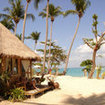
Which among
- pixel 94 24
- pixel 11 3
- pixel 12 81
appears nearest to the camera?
pixel 12 81

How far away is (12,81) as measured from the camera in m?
7.87

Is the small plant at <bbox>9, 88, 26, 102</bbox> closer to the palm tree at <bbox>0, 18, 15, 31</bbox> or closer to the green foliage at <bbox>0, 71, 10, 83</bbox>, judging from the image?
the green foliage at <bbox>0, 71, 10, 83</bbox>

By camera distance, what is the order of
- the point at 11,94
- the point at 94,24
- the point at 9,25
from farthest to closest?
the point at 9,25 → the point at 94,24 → the point at 11,94

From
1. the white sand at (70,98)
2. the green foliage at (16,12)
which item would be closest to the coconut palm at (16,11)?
the green foliage at (16,12)

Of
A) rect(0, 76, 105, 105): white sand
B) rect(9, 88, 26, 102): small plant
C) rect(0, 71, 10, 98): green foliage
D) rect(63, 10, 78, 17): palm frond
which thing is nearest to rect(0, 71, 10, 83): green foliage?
rect(0, 71, 10, 98): green foliage

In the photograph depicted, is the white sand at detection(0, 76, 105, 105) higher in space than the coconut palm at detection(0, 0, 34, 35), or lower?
lower

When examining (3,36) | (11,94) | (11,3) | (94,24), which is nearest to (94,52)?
(94,24)

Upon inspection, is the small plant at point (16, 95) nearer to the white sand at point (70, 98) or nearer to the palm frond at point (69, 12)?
the white sand at point (70, 98)

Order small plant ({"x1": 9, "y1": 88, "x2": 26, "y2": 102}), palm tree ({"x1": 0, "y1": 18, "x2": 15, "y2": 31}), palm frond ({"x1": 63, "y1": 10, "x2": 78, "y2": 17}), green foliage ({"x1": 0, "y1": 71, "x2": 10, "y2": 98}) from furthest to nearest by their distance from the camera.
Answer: palm tree ({"x1": 0, "y1": 18, "x2": 15, "y2": 31}) < palm frond ({"x1": 63, "y1": 10, "x2": 78, "y2": 17}) < green foliage ({"x1": 0, "y1": 71, "x2": 10, "y2": 98}) < small plant ({"x1": 9, "y1": 88, "x2": 26, "y2": 102})

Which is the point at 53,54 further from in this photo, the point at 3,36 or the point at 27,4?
the point at 3,36

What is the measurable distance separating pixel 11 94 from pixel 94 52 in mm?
10749

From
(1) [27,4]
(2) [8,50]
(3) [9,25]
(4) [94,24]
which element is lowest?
(2) [8,50]

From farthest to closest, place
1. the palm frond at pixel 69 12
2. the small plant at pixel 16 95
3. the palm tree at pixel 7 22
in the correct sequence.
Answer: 1. the palm tree at pixel 7 22
2. the palm frond at pixel 69 12
3. the small plant at pixel 16 95

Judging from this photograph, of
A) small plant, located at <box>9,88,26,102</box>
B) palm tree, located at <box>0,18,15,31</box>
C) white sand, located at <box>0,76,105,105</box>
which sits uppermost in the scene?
palm tree, located at <box>0,18,15,31</box>
